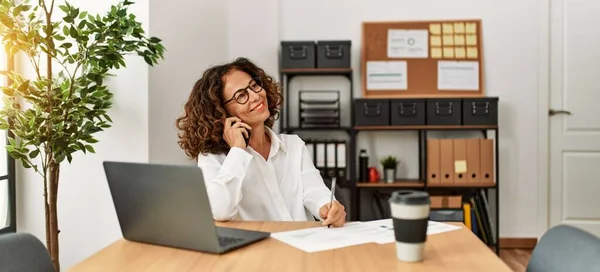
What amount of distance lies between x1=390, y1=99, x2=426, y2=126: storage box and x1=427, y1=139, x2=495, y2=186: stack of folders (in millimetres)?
192

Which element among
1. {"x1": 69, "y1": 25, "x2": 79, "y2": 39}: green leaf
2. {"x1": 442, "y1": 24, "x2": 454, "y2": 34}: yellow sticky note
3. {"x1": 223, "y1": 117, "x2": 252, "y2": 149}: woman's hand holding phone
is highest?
{"x1": 442, "y1": 24, "x2": 454, "y2": 34}: yellow sticky note

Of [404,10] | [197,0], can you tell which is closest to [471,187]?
[404,10]

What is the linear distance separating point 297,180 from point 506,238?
10.1ft

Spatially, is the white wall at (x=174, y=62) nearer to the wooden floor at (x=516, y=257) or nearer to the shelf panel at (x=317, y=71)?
the shelf panel at (x=317, y=71)

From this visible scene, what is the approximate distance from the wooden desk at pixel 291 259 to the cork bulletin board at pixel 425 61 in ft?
10.6

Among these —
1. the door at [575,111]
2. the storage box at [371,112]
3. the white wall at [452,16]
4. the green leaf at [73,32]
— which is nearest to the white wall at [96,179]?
the green leaf at [73,32]

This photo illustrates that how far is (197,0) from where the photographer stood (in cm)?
372

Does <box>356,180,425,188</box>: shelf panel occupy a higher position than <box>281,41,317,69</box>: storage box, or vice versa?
<box>281,41,317,69</box>: storage box

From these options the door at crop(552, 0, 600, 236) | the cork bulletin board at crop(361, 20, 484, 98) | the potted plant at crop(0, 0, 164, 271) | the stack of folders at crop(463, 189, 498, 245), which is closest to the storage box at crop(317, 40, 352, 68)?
the cork bulletin board at crop(361, 20, 484, 98)

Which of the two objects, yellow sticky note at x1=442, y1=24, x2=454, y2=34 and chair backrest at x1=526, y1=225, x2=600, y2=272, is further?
yellow sticky note at x1=442, y1=24, x2=454, y2=34

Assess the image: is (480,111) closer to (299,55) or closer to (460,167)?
(460,167)

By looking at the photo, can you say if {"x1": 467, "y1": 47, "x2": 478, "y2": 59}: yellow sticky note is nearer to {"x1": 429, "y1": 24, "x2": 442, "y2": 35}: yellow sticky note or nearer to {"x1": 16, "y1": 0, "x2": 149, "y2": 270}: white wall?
{"x1": 429, "y1": 24, "x2": 442, "y2": 35}: yellow sticky note

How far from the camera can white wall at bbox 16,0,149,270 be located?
283cm

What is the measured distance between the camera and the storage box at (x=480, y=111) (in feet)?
13.8
